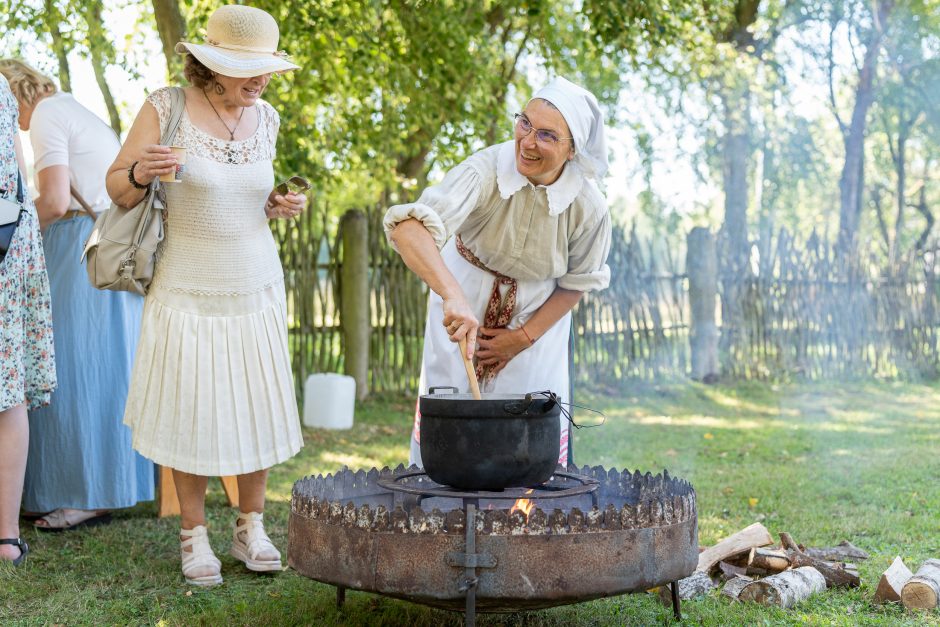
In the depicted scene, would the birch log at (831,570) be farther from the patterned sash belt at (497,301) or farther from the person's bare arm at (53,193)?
the person's bare arm at (53,193)

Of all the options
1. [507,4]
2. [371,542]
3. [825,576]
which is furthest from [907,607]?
[507,4]

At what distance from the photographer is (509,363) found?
3277 mm

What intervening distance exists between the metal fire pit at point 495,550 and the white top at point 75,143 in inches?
82.8

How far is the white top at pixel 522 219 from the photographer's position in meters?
2.96

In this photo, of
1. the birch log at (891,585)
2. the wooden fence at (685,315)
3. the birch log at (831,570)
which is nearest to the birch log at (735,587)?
the birch log at (831,570)

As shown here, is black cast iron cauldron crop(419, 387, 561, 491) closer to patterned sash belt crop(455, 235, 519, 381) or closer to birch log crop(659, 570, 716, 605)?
patterned sash belt crop(455, 235, 519, 381)

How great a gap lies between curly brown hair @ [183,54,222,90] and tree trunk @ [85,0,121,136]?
4.04 meters

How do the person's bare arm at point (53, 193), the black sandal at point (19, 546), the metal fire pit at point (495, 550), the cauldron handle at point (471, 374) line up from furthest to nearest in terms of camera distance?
the person's bare arm at point (53, 193) → the black sandal at point (19, 546) → the cauldron handle at point (471, 374) → the metal fire pit at point (495, 550)

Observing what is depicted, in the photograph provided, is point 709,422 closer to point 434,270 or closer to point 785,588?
point 785,588

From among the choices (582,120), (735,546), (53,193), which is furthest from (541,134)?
(53,193)

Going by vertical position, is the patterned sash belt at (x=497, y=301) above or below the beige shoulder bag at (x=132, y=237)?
below

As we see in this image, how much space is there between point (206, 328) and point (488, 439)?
49.9 inches

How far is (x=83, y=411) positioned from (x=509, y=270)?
2.16 meters

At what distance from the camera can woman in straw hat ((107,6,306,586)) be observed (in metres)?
3.29
